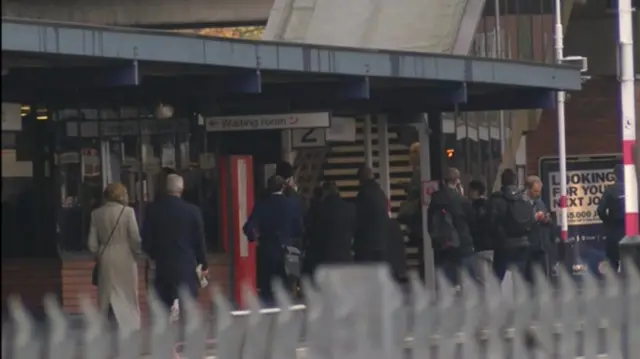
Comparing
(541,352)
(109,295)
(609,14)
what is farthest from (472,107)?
(609,14)

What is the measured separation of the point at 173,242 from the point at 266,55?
2.12 m

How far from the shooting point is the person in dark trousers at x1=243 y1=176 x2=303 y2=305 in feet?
50.5

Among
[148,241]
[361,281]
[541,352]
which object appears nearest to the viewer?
[361,281]

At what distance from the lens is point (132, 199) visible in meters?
17.7

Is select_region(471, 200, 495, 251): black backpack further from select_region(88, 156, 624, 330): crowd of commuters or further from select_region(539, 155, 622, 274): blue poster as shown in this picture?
select_region(539, 155, 622, 274): blue poster

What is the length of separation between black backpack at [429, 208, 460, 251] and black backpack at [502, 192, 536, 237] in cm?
77

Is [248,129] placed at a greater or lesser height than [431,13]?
lesser

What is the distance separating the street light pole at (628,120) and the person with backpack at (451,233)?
1659 mm

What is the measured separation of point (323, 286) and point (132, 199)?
11.5m

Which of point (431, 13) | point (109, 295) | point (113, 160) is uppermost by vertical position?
point (431, 13)

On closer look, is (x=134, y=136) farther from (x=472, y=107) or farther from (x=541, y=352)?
(x=541, y=352)

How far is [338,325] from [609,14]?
95.0 feet

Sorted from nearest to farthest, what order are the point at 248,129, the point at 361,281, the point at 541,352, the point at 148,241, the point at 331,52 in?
the point at 361,281 → the point at 541,352 → the point at 148,241 → the point at 331,52 → the point at 248,129

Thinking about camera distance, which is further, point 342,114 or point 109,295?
point 342,114
